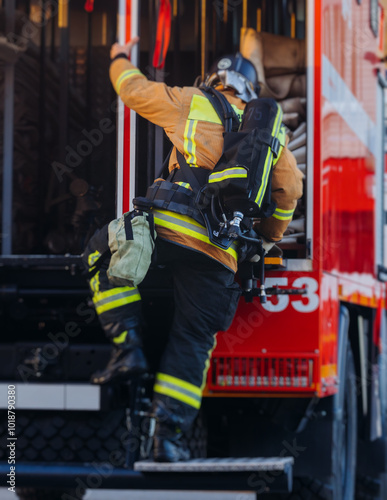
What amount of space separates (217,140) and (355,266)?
1550mm

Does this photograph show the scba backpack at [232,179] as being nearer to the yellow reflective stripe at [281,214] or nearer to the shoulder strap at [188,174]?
the shoulder strap at [188,174]

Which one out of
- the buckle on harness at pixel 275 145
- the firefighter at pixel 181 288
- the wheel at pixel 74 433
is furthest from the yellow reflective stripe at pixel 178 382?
the buckle on harness at pixel 275 145

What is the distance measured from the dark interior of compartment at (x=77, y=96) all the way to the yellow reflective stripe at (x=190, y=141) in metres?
0.60

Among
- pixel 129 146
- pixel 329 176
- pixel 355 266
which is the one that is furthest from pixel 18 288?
pixel 355 266

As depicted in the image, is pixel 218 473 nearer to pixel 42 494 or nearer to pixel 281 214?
pixel 281 214

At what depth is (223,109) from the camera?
3273 millimetres

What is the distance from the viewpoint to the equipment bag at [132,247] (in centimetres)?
305

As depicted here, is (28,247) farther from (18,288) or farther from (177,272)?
(177,272)

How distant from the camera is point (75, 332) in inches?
155

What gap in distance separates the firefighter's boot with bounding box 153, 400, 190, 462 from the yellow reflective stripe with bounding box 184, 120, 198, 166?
36.1 inches

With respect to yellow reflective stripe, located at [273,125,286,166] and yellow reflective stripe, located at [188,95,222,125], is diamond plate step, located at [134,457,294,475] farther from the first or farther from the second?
yellow reflective stripe, located at [188,95,222,125]

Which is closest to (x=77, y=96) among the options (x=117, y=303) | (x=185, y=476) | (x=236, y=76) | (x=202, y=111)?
(x=236, y=76)

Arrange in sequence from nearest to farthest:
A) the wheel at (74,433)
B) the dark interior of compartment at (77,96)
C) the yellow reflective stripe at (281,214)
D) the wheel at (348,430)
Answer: the yellow reflective stripe at (281,214), the wheel at (74,433), the dark interior of compartment at (77,96), the wheel at (348,430)

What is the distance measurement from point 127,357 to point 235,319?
53 centimetres
